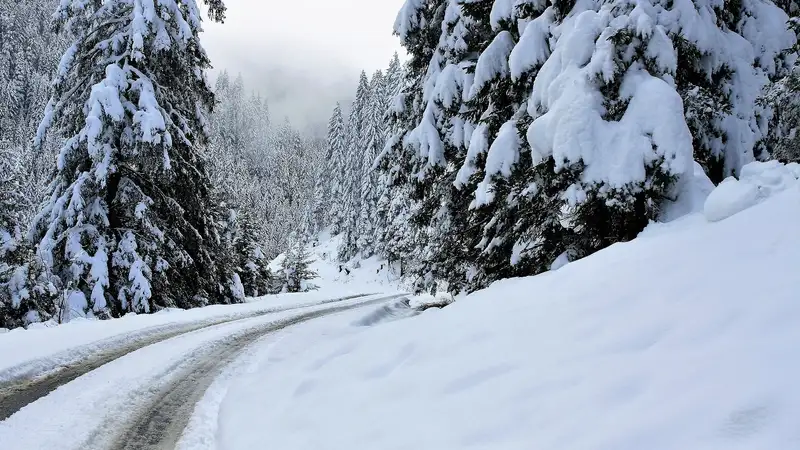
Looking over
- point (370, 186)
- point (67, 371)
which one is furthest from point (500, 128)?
point (370, 186)

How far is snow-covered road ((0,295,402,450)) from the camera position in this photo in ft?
17.0

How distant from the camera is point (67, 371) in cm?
738

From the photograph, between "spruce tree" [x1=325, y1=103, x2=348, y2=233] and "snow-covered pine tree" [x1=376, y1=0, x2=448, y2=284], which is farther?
"spruce tree" [x1=325, y1=103, x2=348, y2=233]

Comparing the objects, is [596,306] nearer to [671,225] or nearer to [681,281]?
[681,281]

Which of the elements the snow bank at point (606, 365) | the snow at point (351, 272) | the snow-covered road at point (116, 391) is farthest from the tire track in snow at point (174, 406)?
the snow at point (351, 272)

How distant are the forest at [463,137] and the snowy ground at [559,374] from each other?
1.61 meters

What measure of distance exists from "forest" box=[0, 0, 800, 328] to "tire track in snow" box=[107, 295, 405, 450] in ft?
15.5

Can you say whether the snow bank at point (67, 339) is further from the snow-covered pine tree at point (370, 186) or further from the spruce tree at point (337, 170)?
the spruce tree at point (337, 170)

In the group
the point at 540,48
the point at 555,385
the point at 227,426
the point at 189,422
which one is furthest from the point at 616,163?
the point at 189,422

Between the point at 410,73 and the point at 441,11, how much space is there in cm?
211

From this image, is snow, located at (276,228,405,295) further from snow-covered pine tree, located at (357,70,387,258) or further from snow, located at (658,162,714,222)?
snow, located at (658,162,714,222)

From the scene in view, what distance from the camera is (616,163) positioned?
6.04 meters

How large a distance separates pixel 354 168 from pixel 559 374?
193 ft

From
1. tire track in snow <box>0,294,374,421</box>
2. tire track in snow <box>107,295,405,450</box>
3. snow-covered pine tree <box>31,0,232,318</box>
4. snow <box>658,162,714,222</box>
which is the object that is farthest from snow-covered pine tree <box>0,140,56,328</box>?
snow <box>658,162,714,222</box>
